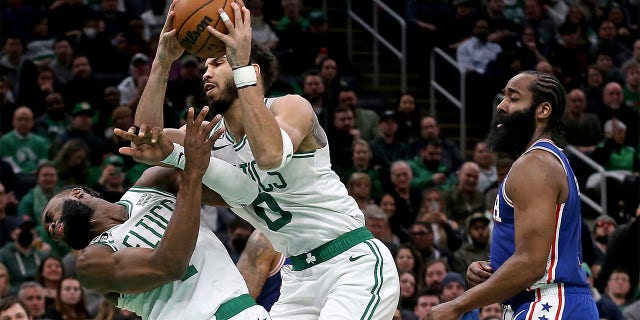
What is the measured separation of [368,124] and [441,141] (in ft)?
3.01

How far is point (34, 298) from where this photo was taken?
955 cm

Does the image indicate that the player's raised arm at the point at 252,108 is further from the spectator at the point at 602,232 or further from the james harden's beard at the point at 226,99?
the spectator at the point at 602,232

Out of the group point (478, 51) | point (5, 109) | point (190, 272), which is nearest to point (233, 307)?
point (190, 272)

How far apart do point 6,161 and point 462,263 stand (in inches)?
191

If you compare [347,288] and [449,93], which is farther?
[449,93]

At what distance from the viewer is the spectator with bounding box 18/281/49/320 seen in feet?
31.3

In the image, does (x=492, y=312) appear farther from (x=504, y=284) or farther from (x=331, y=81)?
(x=504, y=284)

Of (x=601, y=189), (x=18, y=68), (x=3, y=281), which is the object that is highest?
(x=18, y=68)

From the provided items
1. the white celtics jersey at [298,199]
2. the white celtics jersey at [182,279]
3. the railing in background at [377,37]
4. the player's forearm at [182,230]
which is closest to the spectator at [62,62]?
the railing in background at [377,37]

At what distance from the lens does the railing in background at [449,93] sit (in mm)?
14570

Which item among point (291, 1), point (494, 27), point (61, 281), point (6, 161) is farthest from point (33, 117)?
point (494, 27)

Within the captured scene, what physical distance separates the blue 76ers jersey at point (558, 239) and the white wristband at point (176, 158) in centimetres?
151

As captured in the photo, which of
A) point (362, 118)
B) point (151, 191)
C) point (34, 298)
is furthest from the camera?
point (362, 118)

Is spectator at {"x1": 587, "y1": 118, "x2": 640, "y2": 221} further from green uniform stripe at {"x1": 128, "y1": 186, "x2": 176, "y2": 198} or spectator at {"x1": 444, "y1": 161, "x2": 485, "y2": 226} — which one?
green uniform stripe at {"x1": 128, "y1": 186, "x2": 176, "y2": 198}
